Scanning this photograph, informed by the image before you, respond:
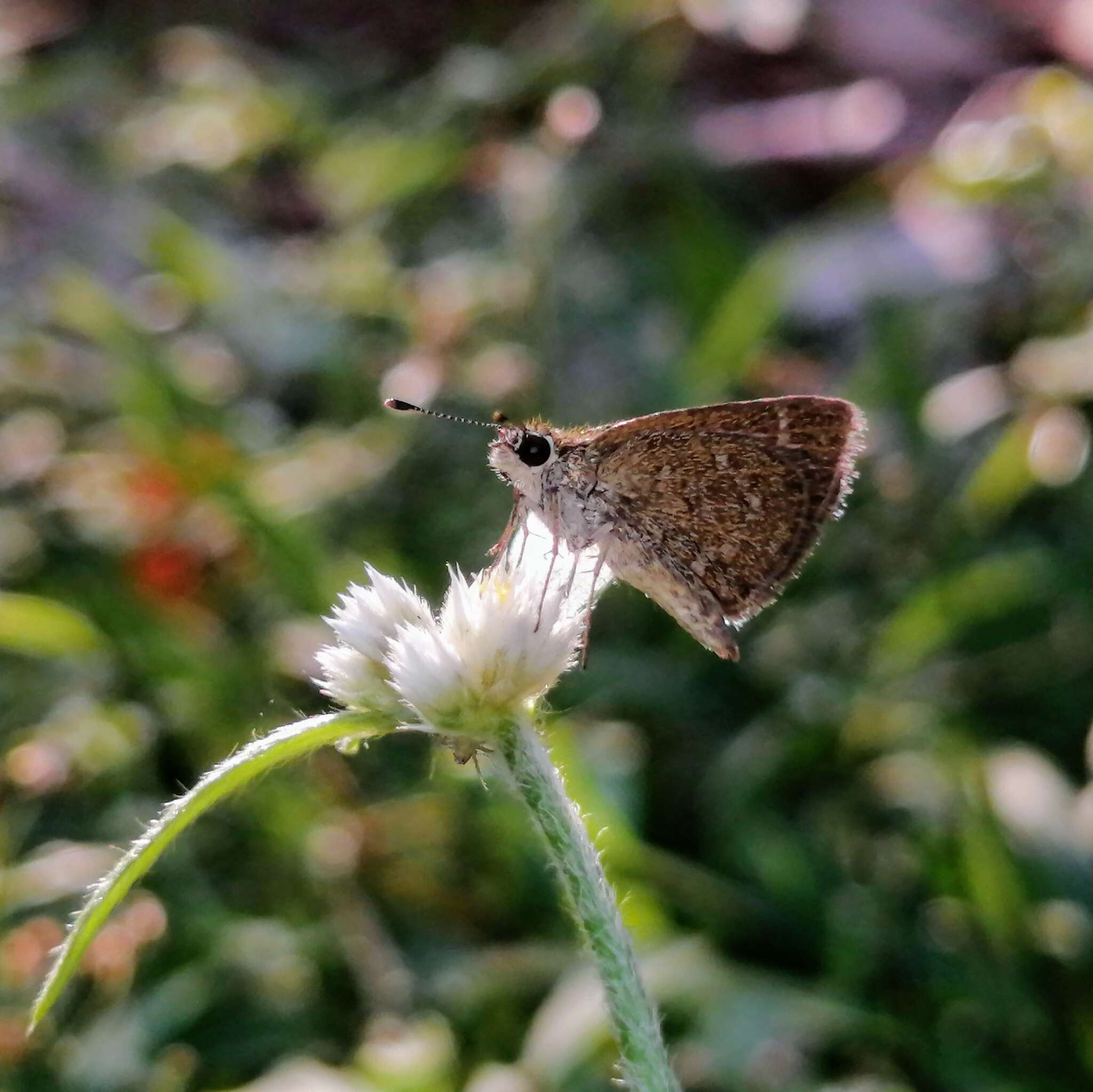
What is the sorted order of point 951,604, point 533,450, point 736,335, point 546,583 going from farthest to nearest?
point 736,335, point 951,604, point 533,450, point 546,583

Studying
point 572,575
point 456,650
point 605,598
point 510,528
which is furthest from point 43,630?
point 456,650

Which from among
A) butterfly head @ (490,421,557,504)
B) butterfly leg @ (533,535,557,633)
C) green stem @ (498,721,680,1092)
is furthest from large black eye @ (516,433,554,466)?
green stem @ (498,721,680,1092)

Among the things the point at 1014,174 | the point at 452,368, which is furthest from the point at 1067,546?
the point at 452,368

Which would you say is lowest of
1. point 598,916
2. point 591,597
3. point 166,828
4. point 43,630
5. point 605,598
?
point 598,916

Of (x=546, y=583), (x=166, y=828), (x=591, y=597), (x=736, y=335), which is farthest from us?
(x=736, y=335)

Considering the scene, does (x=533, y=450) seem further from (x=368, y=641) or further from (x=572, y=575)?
(x=368, y=641)

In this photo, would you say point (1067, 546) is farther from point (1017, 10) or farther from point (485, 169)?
point (1017, 10)
